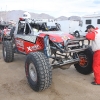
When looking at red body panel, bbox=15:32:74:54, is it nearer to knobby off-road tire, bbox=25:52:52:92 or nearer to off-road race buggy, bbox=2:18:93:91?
off-road race buggy, bbox=2:18:93:91

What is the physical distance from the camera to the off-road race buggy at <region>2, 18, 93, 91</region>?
4.40 metres

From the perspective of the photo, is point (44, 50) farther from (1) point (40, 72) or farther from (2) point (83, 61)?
(2) point (83, 61)

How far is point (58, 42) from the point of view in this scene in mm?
5078

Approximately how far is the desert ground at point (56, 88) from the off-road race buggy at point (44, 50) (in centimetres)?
23

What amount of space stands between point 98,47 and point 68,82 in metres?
1.32

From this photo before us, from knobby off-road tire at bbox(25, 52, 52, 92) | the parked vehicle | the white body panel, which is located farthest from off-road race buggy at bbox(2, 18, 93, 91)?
the white body panel

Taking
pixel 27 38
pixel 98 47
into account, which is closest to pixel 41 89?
pixel 98 47

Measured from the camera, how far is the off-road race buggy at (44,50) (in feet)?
14.4

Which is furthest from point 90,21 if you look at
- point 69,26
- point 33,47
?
point 33,47

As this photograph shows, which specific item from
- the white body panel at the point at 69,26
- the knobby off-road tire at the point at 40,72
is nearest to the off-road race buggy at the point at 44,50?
the knobby off-road tire at the point at 40,72

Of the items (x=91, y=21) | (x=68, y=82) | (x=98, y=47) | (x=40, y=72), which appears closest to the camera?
(x=40, y=72)

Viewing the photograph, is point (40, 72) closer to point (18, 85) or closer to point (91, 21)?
point (18, 85)

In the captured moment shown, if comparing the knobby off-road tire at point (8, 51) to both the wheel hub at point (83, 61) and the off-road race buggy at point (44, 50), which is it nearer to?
the off-road race buggy at point (44, 50)

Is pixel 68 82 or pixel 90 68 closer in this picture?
pixel 68 82
